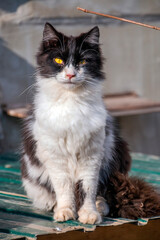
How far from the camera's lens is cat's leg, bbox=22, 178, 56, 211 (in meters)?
2.71

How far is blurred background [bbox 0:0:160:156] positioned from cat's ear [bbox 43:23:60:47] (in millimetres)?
1935

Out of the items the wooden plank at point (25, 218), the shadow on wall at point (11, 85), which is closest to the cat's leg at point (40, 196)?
the wooden plank at point (25, 218)

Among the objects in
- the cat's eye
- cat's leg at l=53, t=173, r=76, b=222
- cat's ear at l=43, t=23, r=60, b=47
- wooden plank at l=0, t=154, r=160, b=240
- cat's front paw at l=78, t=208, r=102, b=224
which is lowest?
wooden plank at l=0, t=154, r=160, b=240

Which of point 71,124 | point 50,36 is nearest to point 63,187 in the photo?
point 71,124

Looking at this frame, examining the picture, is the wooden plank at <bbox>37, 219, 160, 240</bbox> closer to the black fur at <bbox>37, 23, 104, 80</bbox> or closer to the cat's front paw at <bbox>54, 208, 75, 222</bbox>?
the cat's front paw at <bbox>54, 208, 75, 222</bbox>

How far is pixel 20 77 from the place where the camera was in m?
4.74

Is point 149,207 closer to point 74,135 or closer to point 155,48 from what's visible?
point 74,135

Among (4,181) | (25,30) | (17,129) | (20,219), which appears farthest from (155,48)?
(20,219)

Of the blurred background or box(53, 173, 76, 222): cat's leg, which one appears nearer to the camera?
box(53, 173, 76, 222): cat's leg

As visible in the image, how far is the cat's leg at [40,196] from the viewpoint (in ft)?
8.89

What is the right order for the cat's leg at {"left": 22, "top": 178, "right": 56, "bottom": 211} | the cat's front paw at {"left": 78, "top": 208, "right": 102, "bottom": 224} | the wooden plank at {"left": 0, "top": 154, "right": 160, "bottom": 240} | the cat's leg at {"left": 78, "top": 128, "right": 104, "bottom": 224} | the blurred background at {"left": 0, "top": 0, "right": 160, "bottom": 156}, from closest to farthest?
1. the wooden plank at {"left": 0, "top": 154, "right": 160, "bottom": 240}
2. the cat's front paw at {"left": 78, "top": 208, "right": 102, "bottom": 224}
3. the cat's leg at {"left": 78, "top": 128, "right": 104, "bottom": 224}
4. the cat's leg at {"left": 22, "top": 178, "right": 56, "bottom": 211}
5. the blurred background at {"left": 0, "top": 0, "right": 160, "bottom": 156}

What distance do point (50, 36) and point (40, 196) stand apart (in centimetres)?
110

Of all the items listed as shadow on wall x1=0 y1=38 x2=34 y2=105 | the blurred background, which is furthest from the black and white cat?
shadow on wall x1=0 y1=38 x2=34 y2=105

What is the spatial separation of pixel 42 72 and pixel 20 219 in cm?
97
